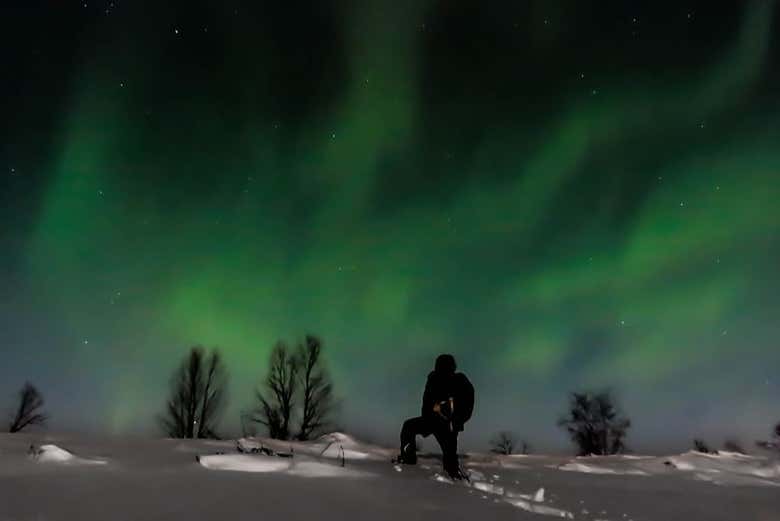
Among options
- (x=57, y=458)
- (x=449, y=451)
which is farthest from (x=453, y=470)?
(x=57, y=458)

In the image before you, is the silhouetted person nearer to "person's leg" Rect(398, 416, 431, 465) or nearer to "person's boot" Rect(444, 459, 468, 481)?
"person's leg" Rect(398, 416, 431, 465)

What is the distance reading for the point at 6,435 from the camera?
253 inches

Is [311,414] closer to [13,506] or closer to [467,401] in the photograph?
[467,401]

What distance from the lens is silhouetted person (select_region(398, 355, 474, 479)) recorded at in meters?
6.19

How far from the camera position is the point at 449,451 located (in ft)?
19.3

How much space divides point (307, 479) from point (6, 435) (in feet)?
16.1

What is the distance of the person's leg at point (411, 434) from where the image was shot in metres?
6.36

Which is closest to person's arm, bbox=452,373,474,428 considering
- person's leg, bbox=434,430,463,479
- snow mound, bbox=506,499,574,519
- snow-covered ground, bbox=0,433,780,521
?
person's leg, bbox=434,430,463,479

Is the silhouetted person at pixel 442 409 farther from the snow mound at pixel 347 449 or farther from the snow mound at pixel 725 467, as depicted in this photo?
the snow mound at pixel 725 467

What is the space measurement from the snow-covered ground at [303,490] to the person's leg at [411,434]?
248 millimetres

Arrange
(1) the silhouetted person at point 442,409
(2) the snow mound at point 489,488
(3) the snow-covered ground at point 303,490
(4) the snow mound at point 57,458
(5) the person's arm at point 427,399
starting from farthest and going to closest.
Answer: (5) the person's arm at point 427,399, (1) the silhouetted person at point 442,409, (2) the snow mound at point 489,488, (4) the snow mound at point 57,458, (3) the snow-covered ground at point 303,490

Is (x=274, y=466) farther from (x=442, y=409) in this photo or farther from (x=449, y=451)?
(x=442, y=409)

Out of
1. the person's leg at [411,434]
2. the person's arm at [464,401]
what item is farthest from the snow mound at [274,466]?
the person's arm at [464,401]

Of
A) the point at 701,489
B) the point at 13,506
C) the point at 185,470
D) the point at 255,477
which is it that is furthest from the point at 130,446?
the point at 701,489
